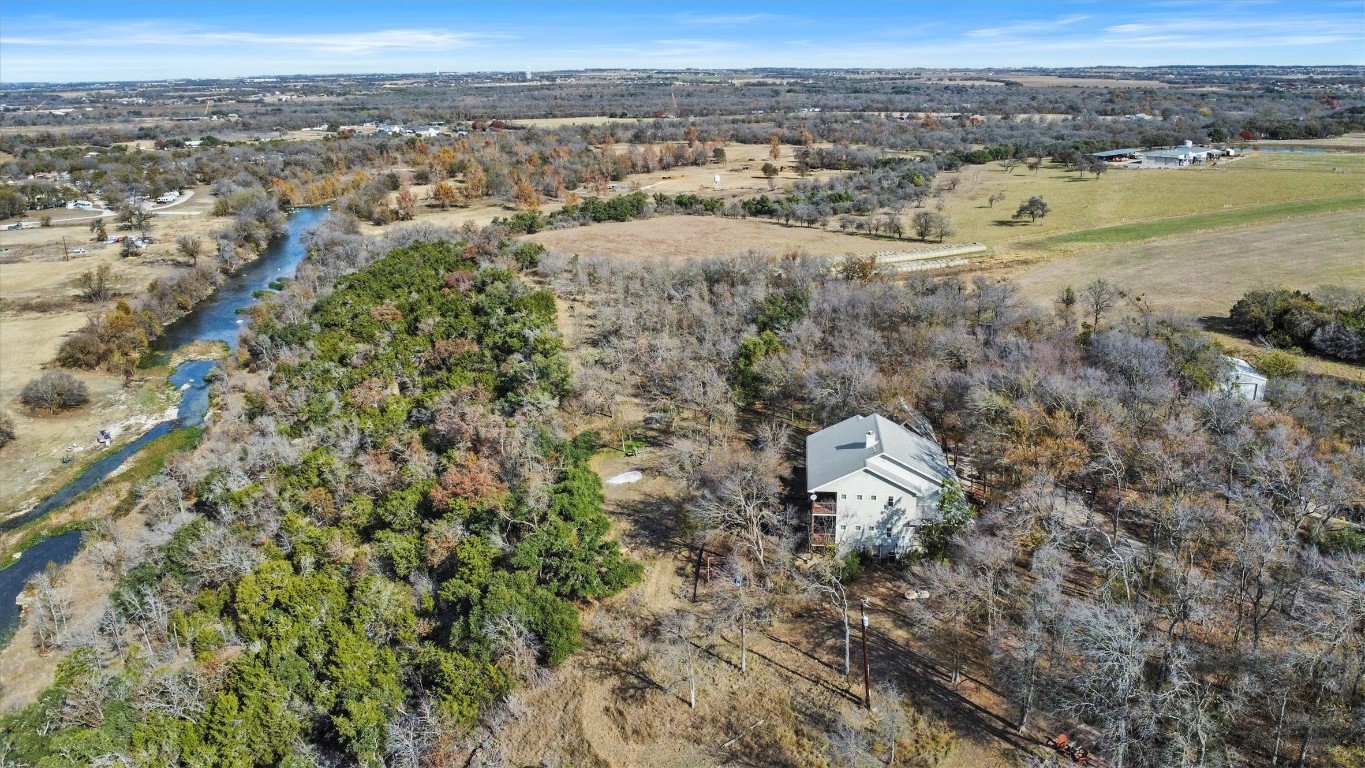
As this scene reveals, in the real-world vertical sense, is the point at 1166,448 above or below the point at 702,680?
above

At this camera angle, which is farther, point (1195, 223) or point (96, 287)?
point (1195, 223)

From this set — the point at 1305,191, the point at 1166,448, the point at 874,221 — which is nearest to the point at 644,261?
the point at 874,221

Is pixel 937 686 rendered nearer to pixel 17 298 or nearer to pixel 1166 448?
pixel 1166 448

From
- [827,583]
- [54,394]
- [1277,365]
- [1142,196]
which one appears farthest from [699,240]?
[827,583]

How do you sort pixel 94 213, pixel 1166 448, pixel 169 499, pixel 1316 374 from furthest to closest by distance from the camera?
pixel 94 213 < pixel 1316 374 < pixel 169 499 < pixel 1166 448

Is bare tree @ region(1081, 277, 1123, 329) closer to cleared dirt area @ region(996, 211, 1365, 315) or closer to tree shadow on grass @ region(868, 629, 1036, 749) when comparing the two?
cleared dirt area @ region(996, 211, 1365, 315)

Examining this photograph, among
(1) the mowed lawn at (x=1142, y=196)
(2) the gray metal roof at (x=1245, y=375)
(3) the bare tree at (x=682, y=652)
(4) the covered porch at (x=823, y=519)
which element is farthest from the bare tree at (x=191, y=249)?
(2) the gray metal roof at (x=1245, y=375)

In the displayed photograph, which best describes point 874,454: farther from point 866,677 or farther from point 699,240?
point 699,240
